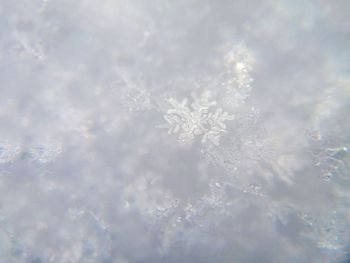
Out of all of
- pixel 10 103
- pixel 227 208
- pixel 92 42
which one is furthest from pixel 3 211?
pixel 227 208

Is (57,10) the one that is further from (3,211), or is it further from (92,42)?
(3,211)

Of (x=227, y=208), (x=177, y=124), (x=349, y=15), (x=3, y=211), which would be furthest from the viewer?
(x=3, y=211)

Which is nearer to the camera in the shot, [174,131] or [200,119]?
[200,119]

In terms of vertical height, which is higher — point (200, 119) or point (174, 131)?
point (200, 119)
